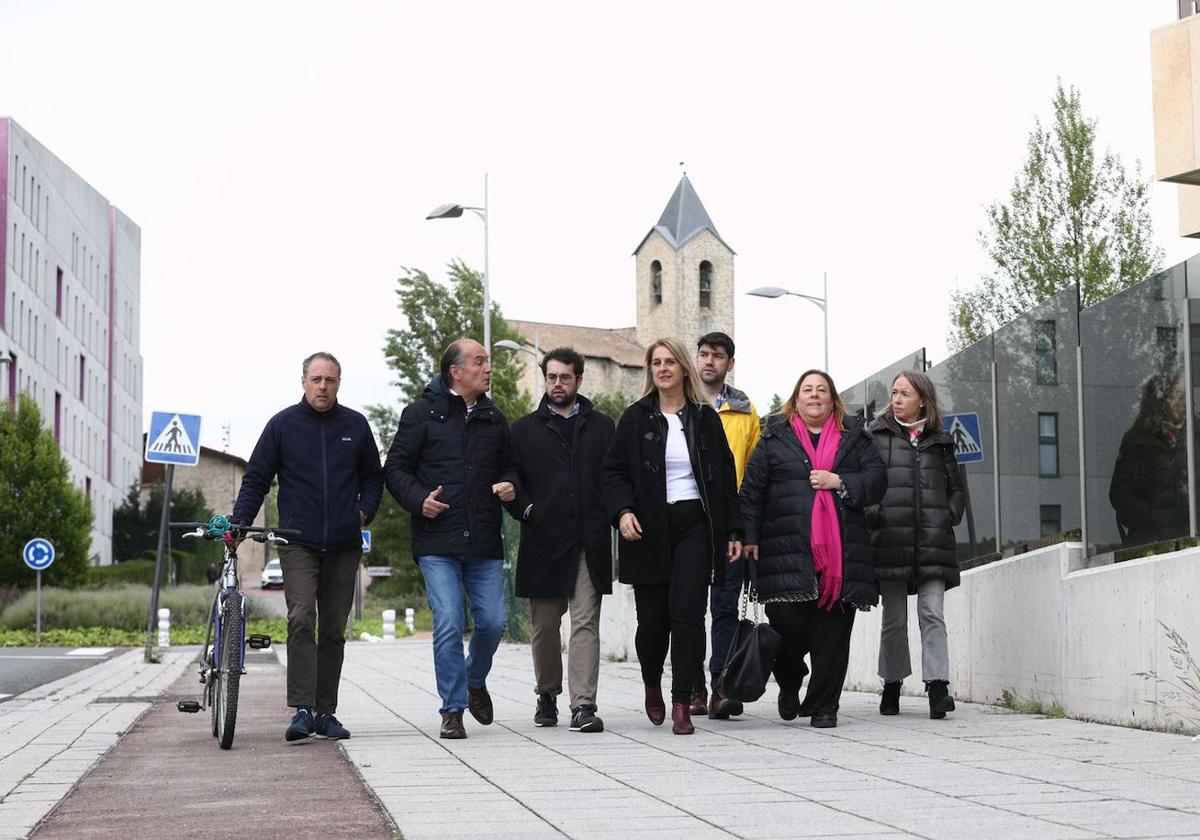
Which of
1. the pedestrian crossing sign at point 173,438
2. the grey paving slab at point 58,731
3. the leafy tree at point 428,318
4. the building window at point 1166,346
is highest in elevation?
the leafy tree at point 428,318

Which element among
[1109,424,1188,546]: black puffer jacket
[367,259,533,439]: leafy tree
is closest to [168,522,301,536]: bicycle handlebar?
[1109,424,1188,546]: black puffer jacket

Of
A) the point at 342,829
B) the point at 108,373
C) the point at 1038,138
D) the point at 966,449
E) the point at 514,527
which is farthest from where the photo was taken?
the point at 108,373

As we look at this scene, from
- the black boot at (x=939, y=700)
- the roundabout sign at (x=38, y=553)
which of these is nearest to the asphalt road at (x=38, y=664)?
the roundabout sign at (x=38, y=553)

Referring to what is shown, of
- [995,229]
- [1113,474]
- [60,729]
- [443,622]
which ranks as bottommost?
[60,729]

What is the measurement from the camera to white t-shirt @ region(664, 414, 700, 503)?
9.44 m

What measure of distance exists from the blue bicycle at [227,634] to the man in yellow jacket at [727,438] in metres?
2.61

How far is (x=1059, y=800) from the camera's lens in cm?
614

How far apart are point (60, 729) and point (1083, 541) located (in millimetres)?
6159

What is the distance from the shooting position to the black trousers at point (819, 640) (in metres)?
9.50

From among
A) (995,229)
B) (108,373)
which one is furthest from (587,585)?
(108,373)

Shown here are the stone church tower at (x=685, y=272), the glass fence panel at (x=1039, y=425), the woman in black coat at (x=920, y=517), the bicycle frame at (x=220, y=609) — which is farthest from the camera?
the stone church tower at (x=685, y=272)

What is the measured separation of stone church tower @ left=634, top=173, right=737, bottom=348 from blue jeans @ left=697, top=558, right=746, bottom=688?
114m

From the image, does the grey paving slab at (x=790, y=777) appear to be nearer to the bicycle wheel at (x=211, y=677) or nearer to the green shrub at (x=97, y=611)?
the bicycle wheel at (x=211, y=677)

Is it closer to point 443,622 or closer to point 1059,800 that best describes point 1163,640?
point 1059,800
